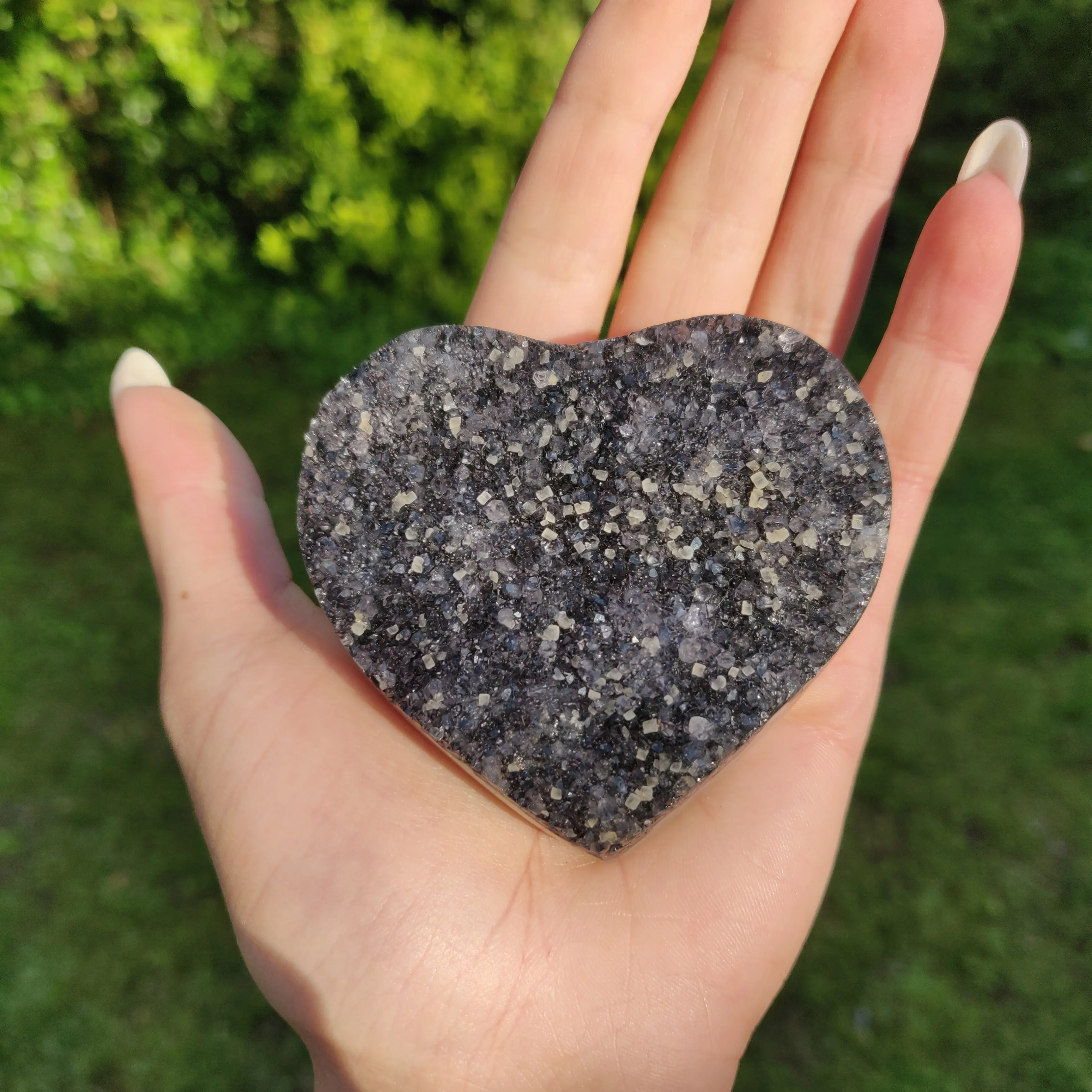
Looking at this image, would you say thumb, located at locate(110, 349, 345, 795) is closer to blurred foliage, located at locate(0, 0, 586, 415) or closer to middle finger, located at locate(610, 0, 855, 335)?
middle finger, located at locate(610, 0, 855, 335)

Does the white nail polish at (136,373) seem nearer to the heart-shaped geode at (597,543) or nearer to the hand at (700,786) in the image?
the hand at (700,786)

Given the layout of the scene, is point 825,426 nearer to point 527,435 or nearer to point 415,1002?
point 527,435

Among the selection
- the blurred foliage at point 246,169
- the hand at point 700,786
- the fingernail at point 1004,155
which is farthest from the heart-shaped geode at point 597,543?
the blurred foliage at point 246,169

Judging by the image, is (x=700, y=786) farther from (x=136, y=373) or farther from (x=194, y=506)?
(x=136, y=373)

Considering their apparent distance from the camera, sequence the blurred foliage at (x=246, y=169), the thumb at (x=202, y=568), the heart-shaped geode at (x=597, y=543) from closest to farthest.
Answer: the heart-shaped geode at (x=597, y=543) < the thumb at (x=202, y=568) < the blurred foliage at (x=246, y=169)

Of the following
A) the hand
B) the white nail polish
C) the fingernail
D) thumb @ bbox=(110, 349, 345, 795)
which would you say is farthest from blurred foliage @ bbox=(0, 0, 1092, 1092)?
the fingernail

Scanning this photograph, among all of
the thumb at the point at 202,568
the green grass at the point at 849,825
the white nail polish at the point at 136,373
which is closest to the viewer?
the thumb at the point at 202,568

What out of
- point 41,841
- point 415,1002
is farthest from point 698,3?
point 41,841
